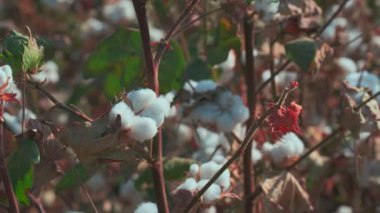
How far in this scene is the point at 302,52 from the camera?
163 centimetres

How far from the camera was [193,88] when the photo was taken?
1.65 metres

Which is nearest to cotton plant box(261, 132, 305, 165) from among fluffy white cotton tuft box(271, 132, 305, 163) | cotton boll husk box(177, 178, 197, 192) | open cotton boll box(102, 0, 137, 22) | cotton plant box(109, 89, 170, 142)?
fluffy white cotton tuft box(271, 132, 305, 163)

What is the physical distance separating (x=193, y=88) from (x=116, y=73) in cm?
23

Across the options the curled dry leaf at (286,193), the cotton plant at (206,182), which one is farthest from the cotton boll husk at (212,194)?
the curled dry leaf at (286,193)

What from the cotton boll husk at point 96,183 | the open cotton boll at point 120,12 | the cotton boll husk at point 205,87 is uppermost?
the open cotton boll at point 120,12

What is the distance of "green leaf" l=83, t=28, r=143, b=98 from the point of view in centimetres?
162

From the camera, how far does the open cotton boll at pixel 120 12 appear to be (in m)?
2.91

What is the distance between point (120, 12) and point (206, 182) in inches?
66.7

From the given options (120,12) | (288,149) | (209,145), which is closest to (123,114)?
(288,149)

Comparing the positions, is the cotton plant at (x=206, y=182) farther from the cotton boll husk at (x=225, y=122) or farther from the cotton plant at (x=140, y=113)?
the cotton boll husk at (x=225, y=122)

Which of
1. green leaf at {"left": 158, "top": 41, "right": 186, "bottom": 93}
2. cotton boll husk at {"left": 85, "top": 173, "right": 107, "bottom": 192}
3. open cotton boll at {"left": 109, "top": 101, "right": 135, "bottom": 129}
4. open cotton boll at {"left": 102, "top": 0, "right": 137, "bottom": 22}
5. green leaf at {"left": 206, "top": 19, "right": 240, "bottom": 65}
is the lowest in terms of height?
open cotton boll at {"left": 109, "top": 101, "right": 135, "bottom": 129}

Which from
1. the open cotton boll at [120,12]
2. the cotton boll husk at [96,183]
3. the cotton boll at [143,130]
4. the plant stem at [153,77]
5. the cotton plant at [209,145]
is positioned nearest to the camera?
the cotton boll at [143,130]

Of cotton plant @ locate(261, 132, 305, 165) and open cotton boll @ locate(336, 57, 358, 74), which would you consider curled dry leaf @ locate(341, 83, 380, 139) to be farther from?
open cotton boll @ locate(336, 57, 358, 74)

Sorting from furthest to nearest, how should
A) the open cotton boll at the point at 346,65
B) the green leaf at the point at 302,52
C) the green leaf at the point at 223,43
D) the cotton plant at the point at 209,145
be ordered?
1. the open cotton boll at the point at 346,65
2. the cotton plant at the point at 209,145
3. the green leaf at the point at 223,43
4. the green leaf at the point at 302,52
